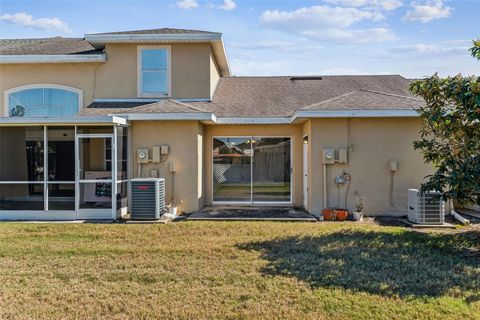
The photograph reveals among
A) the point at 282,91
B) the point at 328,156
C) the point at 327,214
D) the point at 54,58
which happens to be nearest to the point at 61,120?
the point at 54,58

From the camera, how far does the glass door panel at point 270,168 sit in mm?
13672

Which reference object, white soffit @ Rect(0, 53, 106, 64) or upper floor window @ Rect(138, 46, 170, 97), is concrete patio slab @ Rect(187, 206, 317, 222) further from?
white soffit @ Rect(0, 53, 106, 64)

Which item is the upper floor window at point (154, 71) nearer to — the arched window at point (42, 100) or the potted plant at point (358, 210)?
the arched window at point (42, 100)

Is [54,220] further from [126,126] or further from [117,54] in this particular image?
[117,54]

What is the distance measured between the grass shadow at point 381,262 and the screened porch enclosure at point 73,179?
5.58 meters

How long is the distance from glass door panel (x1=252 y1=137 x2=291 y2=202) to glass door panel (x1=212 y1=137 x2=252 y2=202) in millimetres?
284

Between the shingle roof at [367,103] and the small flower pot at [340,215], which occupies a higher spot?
the shingle roof at [367,103]

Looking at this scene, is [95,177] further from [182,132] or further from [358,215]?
[358,215]

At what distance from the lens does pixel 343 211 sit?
11.2 meters

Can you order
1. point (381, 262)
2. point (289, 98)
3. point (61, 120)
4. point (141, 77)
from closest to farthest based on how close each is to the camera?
point (381, 262)
point (61, 120)
point (141, 77)
point (289, 98)

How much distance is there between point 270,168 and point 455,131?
6.61 m

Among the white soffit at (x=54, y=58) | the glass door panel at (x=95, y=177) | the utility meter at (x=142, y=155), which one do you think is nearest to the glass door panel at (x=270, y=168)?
the utility meter at (x=142, y=155)

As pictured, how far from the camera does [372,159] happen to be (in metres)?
11.5

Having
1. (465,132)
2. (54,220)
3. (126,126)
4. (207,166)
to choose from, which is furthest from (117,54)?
(465,132)
